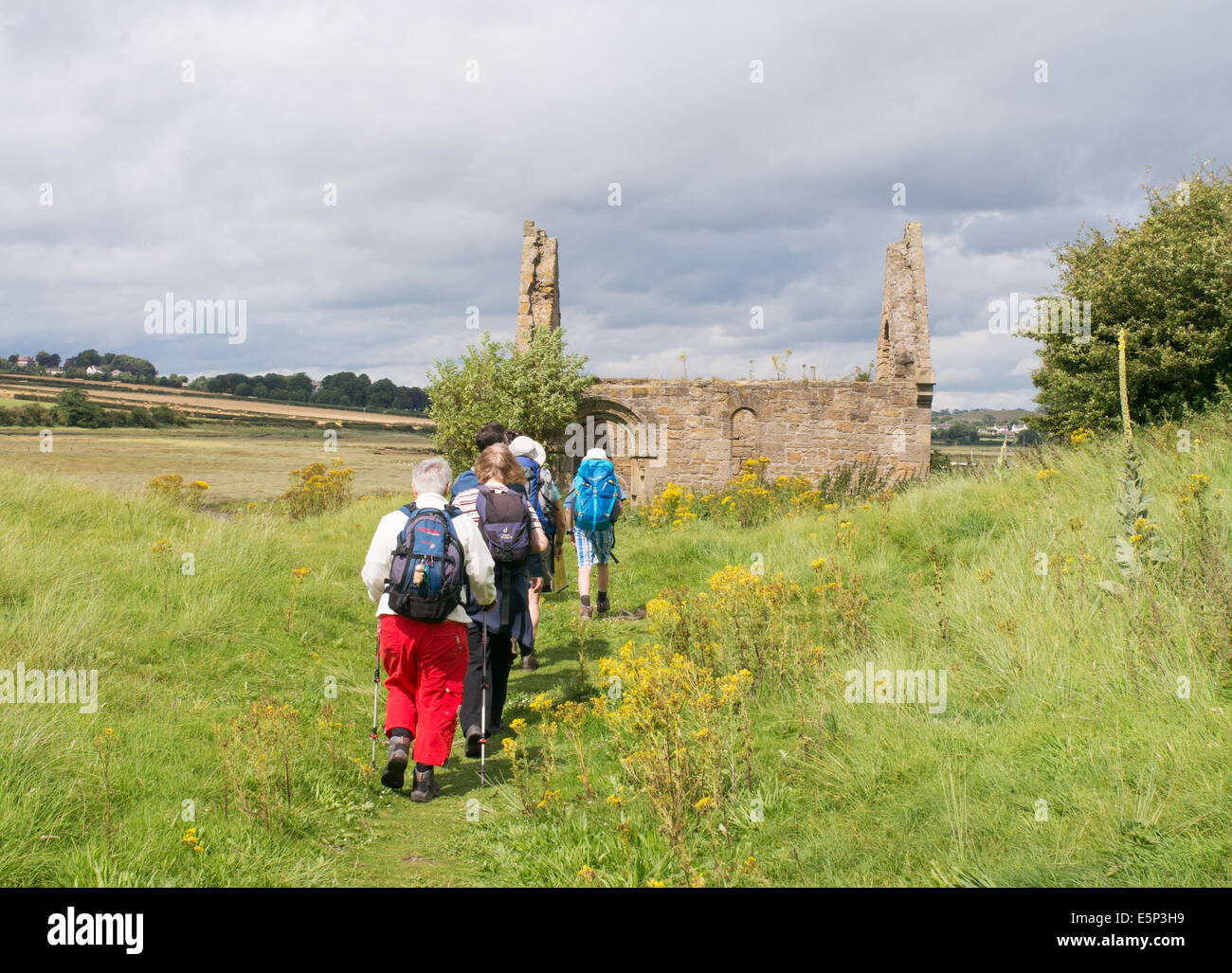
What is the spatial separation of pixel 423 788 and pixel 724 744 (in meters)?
1.85

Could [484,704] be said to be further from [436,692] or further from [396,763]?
[396,763]

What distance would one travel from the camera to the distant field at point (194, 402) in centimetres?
3694

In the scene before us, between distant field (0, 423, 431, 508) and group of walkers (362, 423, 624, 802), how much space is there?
702 cm

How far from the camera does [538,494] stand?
706 cm

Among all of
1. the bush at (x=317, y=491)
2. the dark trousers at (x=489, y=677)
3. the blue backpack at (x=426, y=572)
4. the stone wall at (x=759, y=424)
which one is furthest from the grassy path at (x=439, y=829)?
the stone wall at (x=759, y=424)

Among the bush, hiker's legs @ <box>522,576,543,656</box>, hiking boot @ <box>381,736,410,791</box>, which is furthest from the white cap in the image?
the bush

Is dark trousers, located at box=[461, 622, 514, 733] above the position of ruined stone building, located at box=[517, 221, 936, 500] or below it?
below

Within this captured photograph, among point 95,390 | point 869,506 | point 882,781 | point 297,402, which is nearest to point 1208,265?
point 869,506

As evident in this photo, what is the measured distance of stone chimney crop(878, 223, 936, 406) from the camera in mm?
19500

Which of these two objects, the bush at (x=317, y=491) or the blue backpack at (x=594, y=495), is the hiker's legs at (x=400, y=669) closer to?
the blue backpack at (x=594, y=495)

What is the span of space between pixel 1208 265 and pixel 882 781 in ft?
44.6

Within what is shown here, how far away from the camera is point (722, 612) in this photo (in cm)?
650

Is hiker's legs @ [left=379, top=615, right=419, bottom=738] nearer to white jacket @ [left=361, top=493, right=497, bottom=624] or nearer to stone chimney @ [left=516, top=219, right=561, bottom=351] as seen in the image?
white jacket @ [left=361, top=493, right=497, bottom=624]
